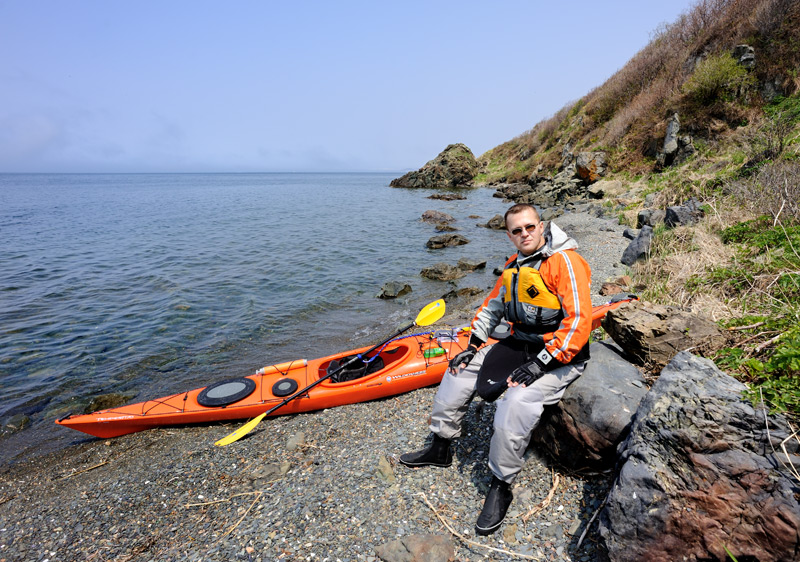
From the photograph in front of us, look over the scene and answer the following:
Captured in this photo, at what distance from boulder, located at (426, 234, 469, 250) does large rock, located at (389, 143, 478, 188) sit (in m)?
34.2

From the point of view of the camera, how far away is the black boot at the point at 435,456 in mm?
3707

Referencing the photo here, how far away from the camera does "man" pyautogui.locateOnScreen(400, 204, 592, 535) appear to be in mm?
3010

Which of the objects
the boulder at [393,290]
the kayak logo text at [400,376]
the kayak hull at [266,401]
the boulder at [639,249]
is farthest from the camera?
the boulder at [393,290]

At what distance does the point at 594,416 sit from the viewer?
121 inches

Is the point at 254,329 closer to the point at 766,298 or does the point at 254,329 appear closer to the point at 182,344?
the point at 182,344

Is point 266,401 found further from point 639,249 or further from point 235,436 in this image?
point 639,249

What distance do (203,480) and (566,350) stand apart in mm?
4344

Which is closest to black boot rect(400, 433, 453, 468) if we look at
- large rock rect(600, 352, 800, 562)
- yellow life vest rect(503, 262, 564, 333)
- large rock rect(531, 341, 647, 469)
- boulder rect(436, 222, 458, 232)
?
large rock rect(531, 341, 647, 469)

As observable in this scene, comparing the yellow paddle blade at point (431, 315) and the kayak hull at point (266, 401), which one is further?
the yellow paddle blade at point (431, 315)

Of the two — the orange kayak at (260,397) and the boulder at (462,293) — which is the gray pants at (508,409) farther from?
the boulder at (462,293)

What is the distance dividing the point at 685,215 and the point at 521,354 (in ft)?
24.7

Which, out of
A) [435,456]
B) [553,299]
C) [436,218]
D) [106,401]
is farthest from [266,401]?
[436,218]

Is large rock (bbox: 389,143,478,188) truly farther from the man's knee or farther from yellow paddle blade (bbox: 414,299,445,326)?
the man's knee

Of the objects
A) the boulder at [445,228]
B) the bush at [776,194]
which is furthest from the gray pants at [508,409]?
the boulder at [445,228]
